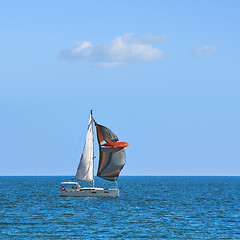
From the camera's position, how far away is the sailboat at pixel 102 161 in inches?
3319

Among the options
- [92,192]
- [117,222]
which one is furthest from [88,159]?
[117,222]

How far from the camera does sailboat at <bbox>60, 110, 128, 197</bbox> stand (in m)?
84.3

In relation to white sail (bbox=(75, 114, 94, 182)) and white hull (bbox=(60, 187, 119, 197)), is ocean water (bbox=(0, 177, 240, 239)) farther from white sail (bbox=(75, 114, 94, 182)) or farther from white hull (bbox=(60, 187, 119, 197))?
white sail (bbox=(75, 114, 94, 182))

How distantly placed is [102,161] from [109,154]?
6.09ft

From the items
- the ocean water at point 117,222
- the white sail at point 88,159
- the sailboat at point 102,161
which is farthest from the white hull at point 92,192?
the ocean water at point 117,222

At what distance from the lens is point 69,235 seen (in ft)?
151

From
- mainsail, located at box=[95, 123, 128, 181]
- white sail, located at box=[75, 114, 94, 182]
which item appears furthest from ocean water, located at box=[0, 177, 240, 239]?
white sail, located at box=[75, 114, 94, 182]

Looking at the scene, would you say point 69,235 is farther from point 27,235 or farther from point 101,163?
point 101,163

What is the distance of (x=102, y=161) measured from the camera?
282ft

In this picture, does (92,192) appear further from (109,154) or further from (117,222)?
(117,222)

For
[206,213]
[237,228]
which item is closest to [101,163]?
[206,213]

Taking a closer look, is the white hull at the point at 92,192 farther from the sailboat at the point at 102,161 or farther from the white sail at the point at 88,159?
the white sail at the point at 88,159

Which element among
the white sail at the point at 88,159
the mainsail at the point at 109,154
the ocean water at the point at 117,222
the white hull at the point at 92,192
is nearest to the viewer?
the ocean water at the point at 117,222

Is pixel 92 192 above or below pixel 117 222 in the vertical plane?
above
